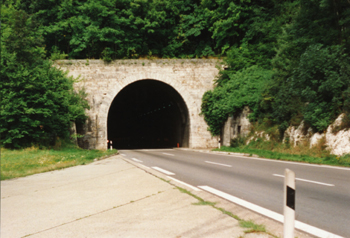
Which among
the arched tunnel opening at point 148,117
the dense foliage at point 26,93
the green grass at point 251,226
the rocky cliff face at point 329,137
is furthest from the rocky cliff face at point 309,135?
the dense foliage at point 26,93

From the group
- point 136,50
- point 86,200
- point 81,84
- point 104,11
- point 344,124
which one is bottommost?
point 86,200

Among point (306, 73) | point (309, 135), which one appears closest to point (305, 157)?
point (309, 135)

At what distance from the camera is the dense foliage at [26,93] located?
1948cm

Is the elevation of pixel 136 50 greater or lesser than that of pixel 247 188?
greater

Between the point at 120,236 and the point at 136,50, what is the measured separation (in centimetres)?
3085

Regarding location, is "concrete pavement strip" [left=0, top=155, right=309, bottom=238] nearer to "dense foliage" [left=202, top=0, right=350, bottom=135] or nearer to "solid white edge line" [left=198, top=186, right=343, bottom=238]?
"solid white edge line" [left=198, top=186, right=343, bottom=238]

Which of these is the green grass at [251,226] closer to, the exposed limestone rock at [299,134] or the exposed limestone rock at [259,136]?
the exposed limestone rock at [299,134]

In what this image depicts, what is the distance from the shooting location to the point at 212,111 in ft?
88.3

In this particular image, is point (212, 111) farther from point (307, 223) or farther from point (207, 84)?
point (307, 223)

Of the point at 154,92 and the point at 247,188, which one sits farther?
the point at 154,92

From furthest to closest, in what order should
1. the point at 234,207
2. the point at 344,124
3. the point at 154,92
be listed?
the point at 154,92 < the point at 344,124 < the point at 234,207

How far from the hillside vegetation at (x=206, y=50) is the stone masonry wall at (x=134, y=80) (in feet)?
3.50

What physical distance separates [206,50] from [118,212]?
30.2 meters

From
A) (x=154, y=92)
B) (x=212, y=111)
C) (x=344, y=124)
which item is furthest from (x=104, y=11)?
(x=344, y=124)
